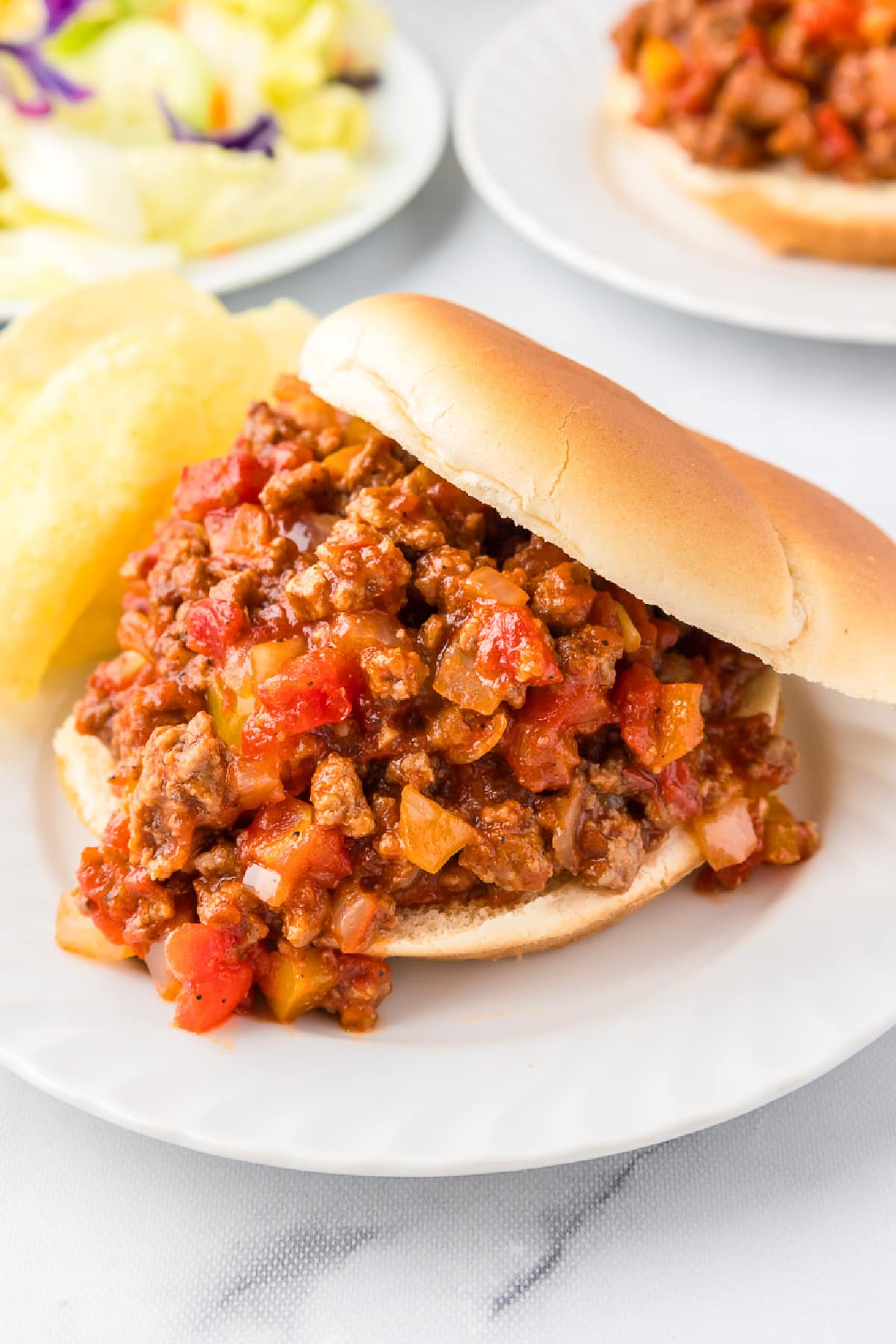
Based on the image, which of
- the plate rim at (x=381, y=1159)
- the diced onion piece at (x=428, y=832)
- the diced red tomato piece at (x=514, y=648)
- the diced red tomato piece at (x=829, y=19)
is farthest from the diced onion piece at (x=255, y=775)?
the diced red tomato piece at (x=829, y=19)

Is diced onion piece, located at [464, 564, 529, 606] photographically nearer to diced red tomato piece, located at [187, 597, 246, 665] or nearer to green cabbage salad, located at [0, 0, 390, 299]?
diced red tomato piece, located at [187, 597, 246, 665]

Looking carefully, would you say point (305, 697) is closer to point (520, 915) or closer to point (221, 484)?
point (520, 915)

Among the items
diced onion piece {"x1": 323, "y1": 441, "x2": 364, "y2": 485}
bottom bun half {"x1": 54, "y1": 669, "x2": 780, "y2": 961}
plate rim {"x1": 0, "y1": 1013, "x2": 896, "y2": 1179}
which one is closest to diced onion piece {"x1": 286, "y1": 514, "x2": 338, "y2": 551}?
diced onion piece {"x1": 323, "y1": 441, "x2": 364, "y2": 485}

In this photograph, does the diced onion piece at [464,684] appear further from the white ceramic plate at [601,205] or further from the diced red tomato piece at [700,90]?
the diced red tomato piece at [700,90]

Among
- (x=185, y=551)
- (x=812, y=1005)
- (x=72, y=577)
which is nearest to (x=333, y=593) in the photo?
(x=185, y=551)

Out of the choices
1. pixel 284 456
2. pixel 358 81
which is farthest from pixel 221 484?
pixel 358 81

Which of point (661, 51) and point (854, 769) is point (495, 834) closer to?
point (854, 769)
